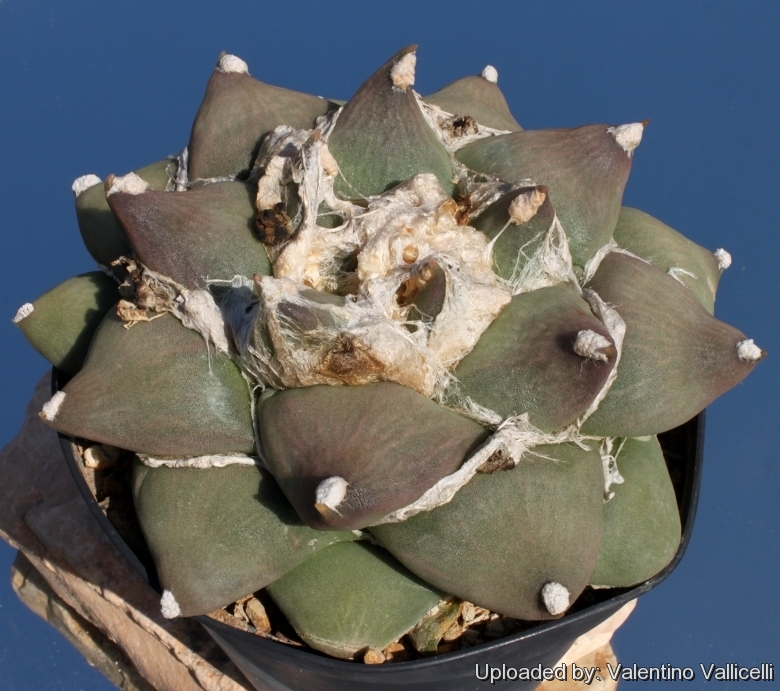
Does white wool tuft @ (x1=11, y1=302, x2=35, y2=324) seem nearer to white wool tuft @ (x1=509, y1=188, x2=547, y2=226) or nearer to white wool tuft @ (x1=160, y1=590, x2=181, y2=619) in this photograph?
white wool tuft @ (x1=160, y1=590, x2=181, y2=619)

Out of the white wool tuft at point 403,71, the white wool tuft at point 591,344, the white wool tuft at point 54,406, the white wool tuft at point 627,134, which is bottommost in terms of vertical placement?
the white wool tuft at point 591,344

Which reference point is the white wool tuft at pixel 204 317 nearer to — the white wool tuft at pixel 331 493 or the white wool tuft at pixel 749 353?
the white wool tuft at pixel 331 493

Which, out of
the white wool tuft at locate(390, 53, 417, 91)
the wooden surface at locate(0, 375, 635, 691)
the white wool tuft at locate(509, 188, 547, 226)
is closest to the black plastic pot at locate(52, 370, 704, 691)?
the wooden surface at locate(0, 375, 635, 691)

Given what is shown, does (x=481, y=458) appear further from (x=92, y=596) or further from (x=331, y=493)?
(x=92, y=596)

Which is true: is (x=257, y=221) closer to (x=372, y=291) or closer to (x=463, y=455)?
(x=372, y=291)

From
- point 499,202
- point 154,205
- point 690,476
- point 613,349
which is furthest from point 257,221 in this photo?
point 690,476

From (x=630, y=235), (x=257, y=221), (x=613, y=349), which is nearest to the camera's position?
(x=613, y=349)

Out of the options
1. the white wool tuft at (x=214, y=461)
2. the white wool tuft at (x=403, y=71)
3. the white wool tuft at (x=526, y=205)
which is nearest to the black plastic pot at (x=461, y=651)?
the white wool tuft at (x=214, y=461)
